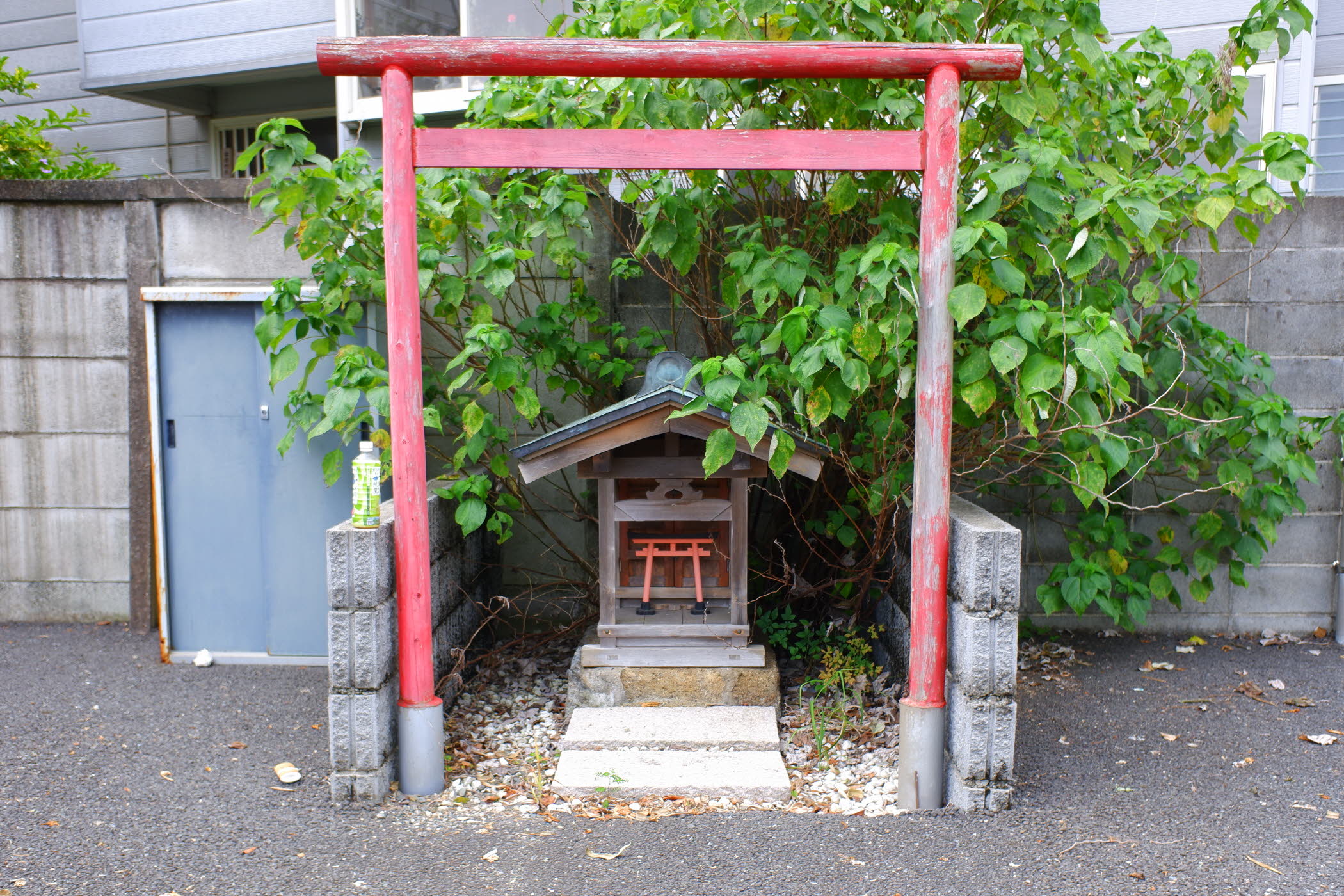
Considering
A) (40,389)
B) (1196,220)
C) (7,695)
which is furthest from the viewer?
(40,389)

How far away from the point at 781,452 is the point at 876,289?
646mm

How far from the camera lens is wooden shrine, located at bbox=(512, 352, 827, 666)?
3986 mm

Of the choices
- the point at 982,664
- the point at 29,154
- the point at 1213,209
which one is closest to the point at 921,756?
the point at 982,664

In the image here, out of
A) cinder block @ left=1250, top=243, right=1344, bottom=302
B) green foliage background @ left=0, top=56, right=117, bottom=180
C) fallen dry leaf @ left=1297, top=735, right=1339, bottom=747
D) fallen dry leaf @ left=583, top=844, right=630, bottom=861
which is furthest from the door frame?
cinder block @ left=1250, top=243, right=1344, bottom=302

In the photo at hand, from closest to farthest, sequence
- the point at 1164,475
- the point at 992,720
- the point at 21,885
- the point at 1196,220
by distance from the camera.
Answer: the point at 21,885
the point at 992,720
the point at 1196,220
the point at 1164,475

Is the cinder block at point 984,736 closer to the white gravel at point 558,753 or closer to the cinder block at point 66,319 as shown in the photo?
the white gravel at point 558,753

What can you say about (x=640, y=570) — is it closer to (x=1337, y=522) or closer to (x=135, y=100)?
(x=1337, y=522)

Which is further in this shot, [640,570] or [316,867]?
[640,570]

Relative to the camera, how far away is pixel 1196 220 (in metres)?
3.89

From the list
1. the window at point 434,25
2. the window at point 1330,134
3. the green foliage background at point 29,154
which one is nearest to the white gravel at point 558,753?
the window at point 434,25

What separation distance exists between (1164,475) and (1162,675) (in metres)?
1.05

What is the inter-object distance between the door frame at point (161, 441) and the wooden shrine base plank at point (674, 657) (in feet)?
5.73

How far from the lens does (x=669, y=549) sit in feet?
13.5

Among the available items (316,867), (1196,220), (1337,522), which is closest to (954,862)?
(316,867)
